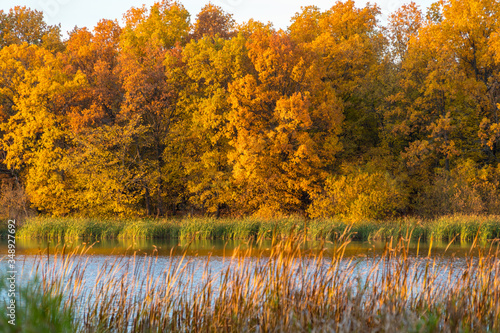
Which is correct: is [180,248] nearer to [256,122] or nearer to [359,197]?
[359,197]

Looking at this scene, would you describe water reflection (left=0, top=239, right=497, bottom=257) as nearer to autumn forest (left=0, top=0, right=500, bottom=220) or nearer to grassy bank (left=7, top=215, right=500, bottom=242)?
grassy bank (left=7, top=215, right=500, bottom=242)

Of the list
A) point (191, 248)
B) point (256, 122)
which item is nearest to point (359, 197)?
point (256, 122)

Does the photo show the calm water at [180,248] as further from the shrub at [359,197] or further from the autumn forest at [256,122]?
the autumn forest at [256,122]

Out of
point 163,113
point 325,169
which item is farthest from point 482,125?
point 163,113

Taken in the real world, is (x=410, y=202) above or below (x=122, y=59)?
below

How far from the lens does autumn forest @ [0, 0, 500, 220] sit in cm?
2934

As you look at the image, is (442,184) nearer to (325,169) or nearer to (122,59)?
(325,169)

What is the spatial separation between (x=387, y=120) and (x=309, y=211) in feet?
29.6

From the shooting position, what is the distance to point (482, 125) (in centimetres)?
3047

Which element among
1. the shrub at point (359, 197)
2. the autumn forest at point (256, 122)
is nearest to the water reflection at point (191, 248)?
the shrub at point (359, 197)

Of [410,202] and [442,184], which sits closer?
[442,184]

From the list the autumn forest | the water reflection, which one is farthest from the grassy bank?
the autumn forest

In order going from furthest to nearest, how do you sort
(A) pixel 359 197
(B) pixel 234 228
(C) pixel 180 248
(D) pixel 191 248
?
1. (A) pixel 359 197
2. (B) pixel 234 228
3. (C) pixel 180 248
4. (D) pixel 191 248

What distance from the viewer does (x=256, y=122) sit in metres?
30.5
